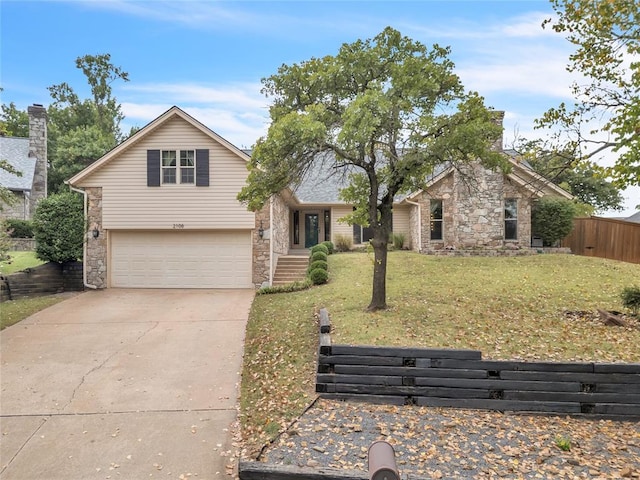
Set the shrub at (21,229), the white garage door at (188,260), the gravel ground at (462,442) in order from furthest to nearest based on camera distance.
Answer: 1. the shrub at (21,229)
2. the white garage door at (188,260)
3. the gravel ground at (462,442)

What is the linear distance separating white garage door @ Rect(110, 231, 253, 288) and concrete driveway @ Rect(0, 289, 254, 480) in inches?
148

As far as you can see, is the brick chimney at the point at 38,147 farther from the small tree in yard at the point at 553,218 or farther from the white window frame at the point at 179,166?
the small tree in yard at the point at 553,218

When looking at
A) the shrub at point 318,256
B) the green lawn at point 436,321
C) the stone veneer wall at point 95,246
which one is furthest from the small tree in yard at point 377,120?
the stone veneer wall at point 95,246

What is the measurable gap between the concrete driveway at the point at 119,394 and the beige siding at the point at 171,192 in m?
4.28

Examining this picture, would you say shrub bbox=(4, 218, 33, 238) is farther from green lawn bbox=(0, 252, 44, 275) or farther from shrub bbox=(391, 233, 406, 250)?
shrub bbox=(391, 233, 406, 250)

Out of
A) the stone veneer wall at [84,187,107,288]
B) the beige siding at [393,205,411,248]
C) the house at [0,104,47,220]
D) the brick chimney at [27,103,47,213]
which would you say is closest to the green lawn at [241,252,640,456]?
the stone veneer wall at [84,187,107,288]

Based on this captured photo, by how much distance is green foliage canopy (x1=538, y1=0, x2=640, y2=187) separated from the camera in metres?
6.20

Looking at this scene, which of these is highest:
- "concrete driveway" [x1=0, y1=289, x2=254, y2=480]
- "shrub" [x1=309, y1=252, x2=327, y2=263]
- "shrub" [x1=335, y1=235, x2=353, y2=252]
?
"shrub" [x1=335, y1=235, x2=353, y2=252]

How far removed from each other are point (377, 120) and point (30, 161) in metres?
26.3

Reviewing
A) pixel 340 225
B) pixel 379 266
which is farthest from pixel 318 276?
pixel 340 225

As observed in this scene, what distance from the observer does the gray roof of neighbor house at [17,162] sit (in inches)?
919

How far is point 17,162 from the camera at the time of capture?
959 inches

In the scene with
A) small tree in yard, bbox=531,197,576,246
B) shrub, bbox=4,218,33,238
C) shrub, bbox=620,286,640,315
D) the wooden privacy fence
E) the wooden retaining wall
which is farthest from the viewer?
shrub, bbox=4,218,33,238

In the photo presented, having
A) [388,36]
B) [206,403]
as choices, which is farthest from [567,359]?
[388,36]
